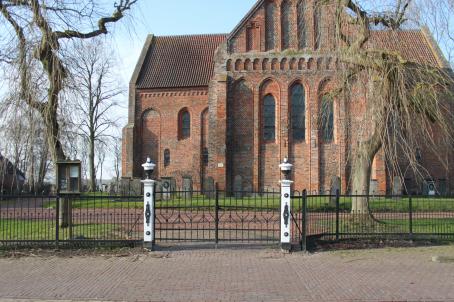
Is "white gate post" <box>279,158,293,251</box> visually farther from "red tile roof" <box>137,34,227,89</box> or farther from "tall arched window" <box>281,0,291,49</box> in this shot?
"red tile roof" <box>137,34,227,89</box>

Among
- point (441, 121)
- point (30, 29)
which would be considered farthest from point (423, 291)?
point (30, 29)

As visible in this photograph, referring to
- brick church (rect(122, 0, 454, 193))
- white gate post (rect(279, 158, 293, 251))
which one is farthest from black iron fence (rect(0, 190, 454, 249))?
brick church (rect(122, 0, 454, 193))

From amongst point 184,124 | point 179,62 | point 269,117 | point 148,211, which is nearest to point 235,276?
point 148,211

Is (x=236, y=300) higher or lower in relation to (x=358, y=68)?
lower

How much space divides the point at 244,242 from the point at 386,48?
697 cm

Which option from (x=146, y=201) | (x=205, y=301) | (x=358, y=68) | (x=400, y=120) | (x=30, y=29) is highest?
Answer: (x=30, y=29)

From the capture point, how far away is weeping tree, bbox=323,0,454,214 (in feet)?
43.7

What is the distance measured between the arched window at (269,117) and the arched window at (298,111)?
1241 millimetres

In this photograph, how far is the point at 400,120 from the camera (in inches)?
536

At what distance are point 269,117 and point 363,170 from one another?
15.9 m

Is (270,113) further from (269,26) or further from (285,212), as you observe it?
(285,212)

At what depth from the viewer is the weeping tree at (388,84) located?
13312mm

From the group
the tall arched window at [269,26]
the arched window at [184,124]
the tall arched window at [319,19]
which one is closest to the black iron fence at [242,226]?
the tall arched window at [319,19]

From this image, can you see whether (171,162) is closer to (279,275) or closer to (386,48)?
(386,48)
